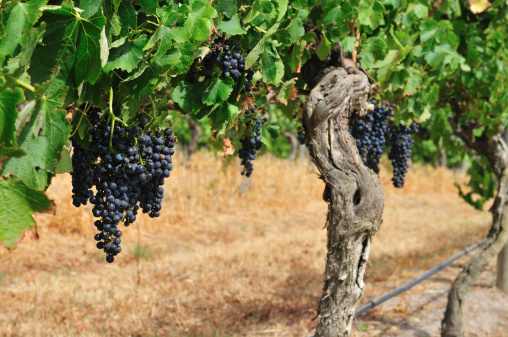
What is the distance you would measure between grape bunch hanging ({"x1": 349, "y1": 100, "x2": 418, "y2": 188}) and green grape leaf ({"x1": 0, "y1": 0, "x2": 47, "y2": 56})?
7.97ft

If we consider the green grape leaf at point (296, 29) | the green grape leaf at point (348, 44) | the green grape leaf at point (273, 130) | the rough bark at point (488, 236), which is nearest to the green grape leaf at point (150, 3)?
the green grape leaf at point (296, 29)

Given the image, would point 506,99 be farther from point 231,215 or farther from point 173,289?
point 231,215

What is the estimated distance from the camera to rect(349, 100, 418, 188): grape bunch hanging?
345 centimetres

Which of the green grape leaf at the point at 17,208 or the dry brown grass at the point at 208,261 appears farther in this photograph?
the dry brown grass at the point at 208,261

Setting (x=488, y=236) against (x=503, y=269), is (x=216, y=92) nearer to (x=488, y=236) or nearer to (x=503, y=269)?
(x=488, y=236)

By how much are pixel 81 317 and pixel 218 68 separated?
408 cm

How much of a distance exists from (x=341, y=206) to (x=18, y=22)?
1744mm

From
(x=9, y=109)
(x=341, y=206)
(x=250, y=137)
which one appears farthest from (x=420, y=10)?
(x=9, y=109)

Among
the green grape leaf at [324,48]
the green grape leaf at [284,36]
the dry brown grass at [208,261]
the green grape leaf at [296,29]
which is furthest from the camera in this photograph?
the dry brown grass at [208,261]

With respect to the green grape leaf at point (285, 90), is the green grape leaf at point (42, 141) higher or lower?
lower

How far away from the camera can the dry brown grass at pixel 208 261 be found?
509cm

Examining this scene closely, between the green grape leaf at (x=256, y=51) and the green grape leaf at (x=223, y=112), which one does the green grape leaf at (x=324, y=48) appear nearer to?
the green grape leaf at (x=256, y=51)

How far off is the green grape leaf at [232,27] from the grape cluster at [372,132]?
5.36 feet

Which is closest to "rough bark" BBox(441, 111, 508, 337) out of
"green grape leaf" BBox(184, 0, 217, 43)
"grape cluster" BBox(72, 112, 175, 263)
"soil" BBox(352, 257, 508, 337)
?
"soil" BBox(352, 257, 508, 337)
